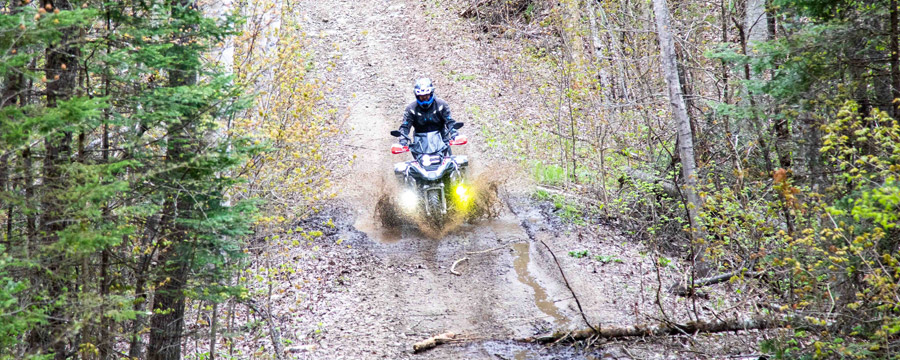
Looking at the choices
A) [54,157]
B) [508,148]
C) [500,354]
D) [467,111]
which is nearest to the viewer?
[54,157]

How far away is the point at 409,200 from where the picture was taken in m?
13.2

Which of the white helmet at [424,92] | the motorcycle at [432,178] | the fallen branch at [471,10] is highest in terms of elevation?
the fallen branch at [471,10]

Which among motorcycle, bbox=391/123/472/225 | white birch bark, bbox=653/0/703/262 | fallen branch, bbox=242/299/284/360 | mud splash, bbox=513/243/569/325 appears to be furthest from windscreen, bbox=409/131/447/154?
fallen branch, bbox=242/299/284/360

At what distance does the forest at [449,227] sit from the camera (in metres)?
6.05

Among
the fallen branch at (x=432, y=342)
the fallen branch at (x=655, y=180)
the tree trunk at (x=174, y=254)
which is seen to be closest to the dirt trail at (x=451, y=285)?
the fallen branch at (x=432, y=342)

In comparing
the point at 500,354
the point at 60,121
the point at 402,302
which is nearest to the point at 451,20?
the point at 402,302

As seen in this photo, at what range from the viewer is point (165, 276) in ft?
23.6

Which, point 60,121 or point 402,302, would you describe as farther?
point 402,302

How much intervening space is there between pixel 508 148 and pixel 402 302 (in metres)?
9.40

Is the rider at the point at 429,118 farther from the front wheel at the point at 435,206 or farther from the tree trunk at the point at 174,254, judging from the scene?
the tree trunk at the point at 174,254

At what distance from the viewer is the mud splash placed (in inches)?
374

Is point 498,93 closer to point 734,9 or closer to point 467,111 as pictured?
point 467,111

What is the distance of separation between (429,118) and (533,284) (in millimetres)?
4468

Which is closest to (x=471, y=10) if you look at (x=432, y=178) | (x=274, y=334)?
(x=432, y=178)
